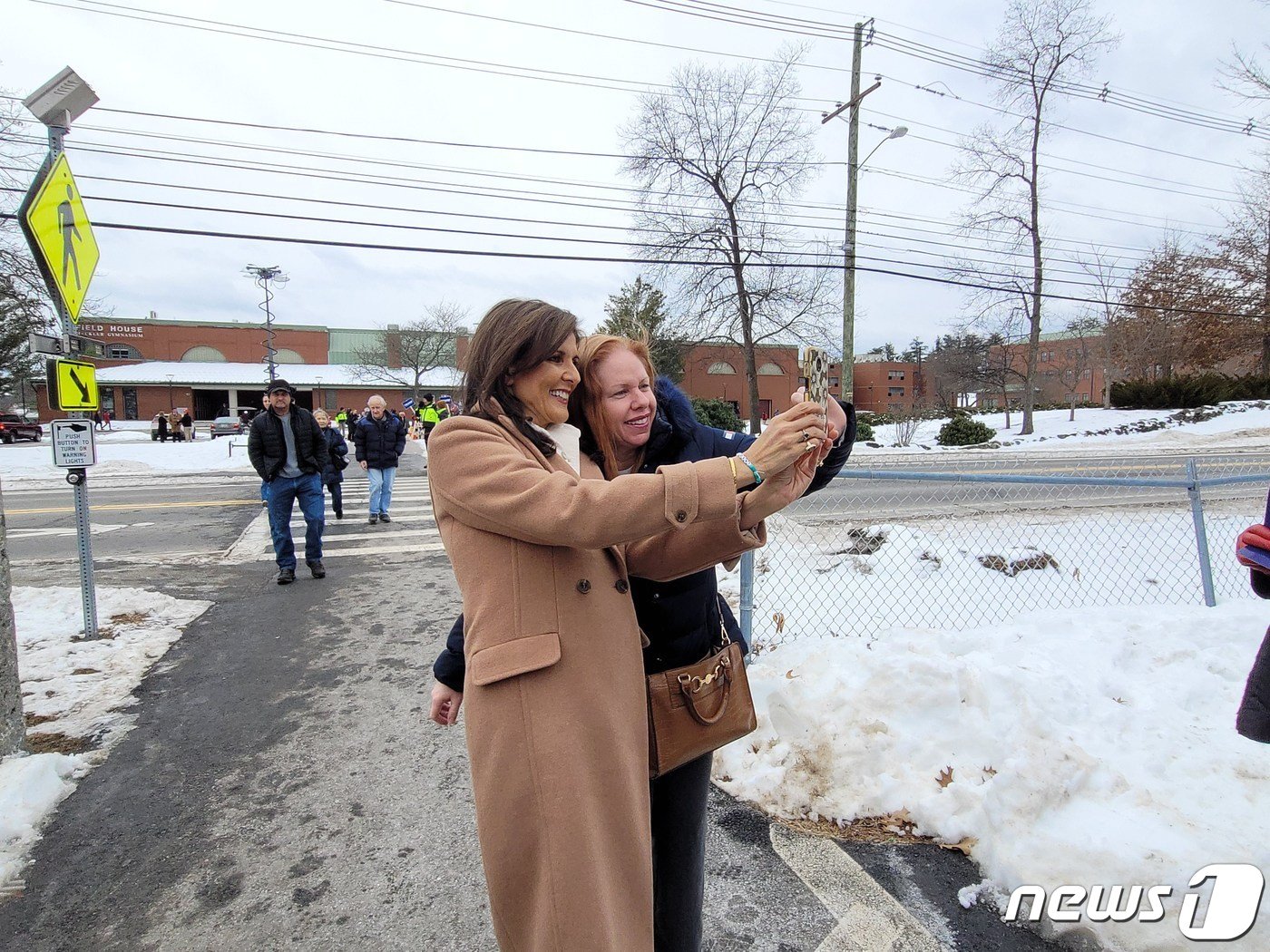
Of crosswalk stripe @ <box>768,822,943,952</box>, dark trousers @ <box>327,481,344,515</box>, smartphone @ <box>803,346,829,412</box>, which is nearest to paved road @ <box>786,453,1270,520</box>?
crosswalk stripe @ <box>768,822,943,952</box>

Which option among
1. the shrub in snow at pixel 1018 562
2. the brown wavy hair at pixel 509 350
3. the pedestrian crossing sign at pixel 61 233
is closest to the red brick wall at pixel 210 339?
the pedestrian crossing sign at pixel 61 233

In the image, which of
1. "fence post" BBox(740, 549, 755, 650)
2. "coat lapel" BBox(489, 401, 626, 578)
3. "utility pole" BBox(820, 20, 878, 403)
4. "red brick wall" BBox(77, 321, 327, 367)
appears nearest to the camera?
"coat lapel" BBox(489, 401, 626, 578)

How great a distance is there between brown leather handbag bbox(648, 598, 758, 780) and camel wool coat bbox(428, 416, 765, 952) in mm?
211

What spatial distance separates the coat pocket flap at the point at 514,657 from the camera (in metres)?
1.27

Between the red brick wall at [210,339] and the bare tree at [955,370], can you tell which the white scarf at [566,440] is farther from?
the red brick wall at [210,339]

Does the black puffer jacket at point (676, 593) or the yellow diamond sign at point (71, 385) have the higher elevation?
the yellow diamond sign at point (71, 385)

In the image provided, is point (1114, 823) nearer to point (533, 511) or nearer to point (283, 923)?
point (533, 511)

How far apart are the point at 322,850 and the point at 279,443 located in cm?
510

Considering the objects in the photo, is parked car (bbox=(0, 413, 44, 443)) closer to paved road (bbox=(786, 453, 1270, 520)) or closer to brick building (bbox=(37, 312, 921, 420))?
brick building (bbox=(37, 312, 921, 420))

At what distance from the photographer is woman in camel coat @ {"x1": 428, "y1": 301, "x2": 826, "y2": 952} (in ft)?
4.13

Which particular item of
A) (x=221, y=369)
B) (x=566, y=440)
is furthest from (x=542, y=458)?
(x=221, y=369)

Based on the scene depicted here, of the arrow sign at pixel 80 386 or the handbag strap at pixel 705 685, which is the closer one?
the handbag strap at pixel 705 685

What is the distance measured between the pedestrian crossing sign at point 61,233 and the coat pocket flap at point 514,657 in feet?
15.1

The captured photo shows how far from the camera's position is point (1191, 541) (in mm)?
6719
